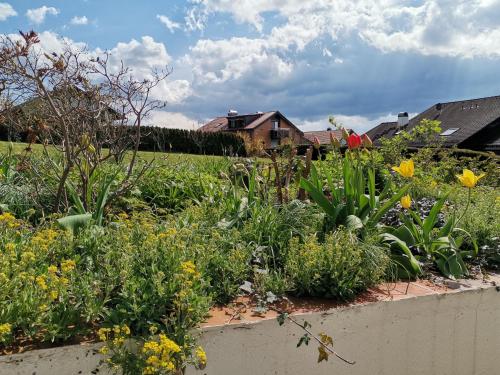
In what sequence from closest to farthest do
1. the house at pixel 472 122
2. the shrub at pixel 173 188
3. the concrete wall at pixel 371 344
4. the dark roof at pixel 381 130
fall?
the concrete wall at pixel 371 344
the shrub at pixel 173 188
the house at pixel 472 122
the dark roof at pixel 381 130

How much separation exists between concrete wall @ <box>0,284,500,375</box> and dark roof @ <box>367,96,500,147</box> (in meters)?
27.1

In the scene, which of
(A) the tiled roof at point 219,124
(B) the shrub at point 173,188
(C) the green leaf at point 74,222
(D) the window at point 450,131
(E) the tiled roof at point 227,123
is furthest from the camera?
(A) the tiled roof at point 219,124

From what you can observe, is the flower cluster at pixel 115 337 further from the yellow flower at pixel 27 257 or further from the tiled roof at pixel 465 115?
the tiled roof at pixel 465 115

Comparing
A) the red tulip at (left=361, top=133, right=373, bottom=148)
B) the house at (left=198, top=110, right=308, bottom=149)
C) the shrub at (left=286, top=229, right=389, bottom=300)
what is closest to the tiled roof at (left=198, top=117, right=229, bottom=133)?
the house at (left=198, top=110, right=308, bottom=149)

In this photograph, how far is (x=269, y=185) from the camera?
14.8 feet

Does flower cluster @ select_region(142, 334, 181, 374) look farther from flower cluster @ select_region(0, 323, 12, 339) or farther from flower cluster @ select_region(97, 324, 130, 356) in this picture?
flower cluster @ select_region(0, 323, 12, 339)

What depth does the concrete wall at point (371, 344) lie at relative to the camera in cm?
178

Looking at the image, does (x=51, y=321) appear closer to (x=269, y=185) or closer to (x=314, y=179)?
(x=314, y=179)

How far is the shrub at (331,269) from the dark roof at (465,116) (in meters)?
27.6

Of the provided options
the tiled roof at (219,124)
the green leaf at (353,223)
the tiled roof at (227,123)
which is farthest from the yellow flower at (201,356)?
the tiled roof at (219,124)

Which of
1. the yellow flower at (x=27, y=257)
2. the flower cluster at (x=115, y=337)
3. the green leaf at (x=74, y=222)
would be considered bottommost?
the flower cluster at (x=115, y=337)

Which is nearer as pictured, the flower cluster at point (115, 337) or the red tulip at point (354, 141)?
the flower cluster at point (115, 337)

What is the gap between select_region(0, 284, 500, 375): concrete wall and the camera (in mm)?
1781

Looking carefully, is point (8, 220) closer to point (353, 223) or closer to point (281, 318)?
point (281, 318)
